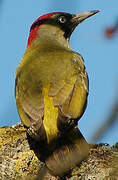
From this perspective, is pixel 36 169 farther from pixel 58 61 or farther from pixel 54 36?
pixel 54 36

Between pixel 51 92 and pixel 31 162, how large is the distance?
932 millimetres

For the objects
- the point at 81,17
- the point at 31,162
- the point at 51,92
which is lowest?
the point at 31,162

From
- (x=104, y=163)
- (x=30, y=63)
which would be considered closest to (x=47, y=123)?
(x=104, y=163)

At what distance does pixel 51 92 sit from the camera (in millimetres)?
4191

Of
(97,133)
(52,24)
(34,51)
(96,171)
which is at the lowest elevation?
(96,171)

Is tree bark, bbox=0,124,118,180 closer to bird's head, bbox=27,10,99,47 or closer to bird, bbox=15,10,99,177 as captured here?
Answer: bird, bbox=15,10,99,177

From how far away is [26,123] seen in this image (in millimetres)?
4020


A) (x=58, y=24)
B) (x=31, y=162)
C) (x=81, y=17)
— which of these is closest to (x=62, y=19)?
(x=58, y=24)

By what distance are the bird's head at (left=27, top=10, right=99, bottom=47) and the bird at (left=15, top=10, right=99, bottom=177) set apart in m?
0.41

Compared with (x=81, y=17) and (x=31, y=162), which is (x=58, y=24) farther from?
(x=31, y=162)

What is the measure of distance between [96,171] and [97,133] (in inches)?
51.0

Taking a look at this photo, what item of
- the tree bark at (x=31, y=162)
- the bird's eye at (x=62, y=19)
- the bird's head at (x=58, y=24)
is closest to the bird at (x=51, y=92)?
the tree bark at (x=31, y=162)

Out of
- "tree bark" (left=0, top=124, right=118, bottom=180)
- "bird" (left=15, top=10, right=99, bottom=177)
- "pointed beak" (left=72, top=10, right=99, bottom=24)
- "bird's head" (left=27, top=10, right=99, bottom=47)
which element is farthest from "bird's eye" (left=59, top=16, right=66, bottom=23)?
"tree bark" (left=0, top=124, right=118, bottom=180)

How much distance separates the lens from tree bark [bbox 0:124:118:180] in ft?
10.5
